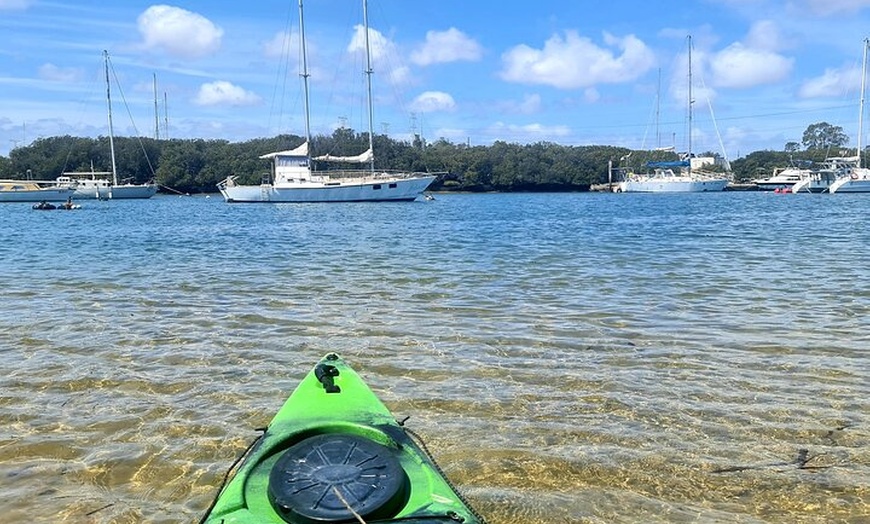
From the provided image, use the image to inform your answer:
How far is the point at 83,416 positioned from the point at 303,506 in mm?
3951

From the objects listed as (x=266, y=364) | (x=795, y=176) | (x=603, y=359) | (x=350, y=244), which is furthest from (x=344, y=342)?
(x=795, y=176)

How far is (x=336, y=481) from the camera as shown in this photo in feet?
10.3

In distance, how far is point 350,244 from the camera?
79.4ft

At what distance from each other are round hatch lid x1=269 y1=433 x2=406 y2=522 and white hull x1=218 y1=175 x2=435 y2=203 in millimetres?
62984

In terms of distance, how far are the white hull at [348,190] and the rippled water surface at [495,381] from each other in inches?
2009

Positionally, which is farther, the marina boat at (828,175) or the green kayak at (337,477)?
the marina boat at (828,175)

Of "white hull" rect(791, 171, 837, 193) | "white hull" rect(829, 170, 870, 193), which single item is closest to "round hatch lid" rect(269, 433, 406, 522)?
"white hull" rect(829, 170, 870, 193)

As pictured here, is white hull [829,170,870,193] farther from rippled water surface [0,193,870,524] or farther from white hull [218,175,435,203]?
rippled water surface [0,193,870,524]

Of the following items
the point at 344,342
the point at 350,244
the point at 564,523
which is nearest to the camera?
the point at 564,523

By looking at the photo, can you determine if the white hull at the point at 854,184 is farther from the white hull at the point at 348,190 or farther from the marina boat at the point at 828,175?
the white hull at the point at 348,190

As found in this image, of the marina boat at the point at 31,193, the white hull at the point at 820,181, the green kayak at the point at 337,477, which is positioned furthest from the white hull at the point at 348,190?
the green kayak at the point at 337,477

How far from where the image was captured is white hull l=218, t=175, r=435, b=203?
66.1 meters

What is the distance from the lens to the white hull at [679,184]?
331 ft

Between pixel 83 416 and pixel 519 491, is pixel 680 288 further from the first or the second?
pixel 83 416
